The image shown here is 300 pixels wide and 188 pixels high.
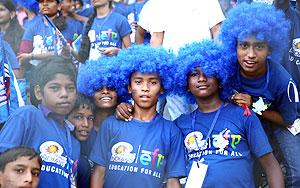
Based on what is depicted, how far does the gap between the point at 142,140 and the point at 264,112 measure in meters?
1.00

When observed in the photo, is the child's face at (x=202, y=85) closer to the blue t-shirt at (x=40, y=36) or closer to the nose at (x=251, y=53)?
the nose at (x=251, y=53)

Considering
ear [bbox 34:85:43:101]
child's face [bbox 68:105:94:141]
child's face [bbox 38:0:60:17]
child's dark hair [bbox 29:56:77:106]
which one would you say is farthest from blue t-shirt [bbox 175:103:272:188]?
child's face [bbox 38:0:60:17]

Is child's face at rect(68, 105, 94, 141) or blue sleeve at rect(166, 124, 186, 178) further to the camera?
child's face at rect(68, 105, 94, 141)

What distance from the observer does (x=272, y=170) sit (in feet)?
15.4

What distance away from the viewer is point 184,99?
5.24m

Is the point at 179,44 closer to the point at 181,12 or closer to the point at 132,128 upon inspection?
the point at 181,12

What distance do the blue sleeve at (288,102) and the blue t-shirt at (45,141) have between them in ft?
5.42

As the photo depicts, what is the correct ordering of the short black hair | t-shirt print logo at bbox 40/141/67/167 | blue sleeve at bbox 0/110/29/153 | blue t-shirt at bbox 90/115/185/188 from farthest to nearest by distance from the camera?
the short black hair
blue t-shirt at bbox 90/115/185/188
t-shirt print logo at bbox 40/141/67/167
blue sleeve at bbox 0/110/29/153

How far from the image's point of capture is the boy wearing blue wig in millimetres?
4535

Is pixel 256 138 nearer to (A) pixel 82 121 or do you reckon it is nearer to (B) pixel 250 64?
(B) pixel 250 64

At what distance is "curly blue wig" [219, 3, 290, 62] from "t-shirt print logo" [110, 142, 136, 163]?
1.13 meters

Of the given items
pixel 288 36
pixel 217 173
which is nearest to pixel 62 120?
pixel 217 173

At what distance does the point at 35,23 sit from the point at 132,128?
244cm

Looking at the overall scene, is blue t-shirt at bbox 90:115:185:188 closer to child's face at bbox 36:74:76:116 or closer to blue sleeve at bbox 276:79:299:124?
child's face at bbox 36:74:76:116
